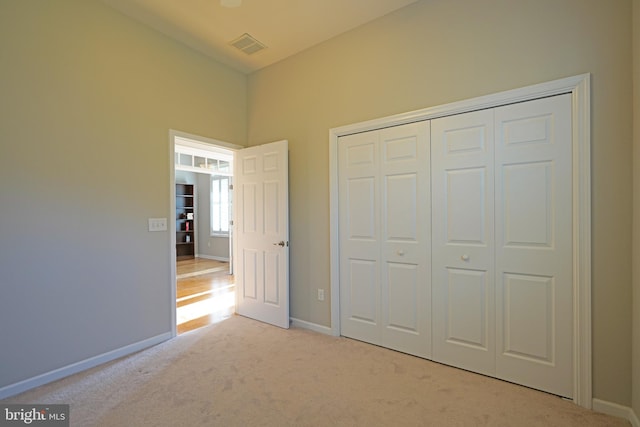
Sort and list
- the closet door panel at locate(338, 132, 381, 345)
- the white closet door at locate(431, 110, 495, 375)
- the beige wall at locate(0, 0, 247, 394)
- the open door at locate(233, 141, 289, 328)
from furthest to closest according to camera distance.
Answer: the open door at locate(233, 141, 289, 328)
the closet door panel at locate(338, 132, 381, 345)
the white closet door at locate(431, 110, 495, 375)
the beige wall at locate(0, 0, 247, 394)

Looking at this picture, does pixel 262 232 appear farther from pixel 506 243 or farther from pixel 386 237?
pixel 506 243

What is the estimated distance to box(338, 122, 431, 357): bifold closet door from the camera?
2.54 m

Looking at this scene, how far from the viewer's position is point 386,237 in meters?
2.74

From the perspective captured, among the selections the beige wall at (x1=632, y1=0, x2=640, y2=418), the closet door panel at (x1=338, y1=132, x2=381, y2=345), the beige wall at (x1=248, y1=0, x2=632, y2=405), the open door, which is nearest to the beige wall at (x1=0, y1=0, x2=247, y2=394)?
the open door

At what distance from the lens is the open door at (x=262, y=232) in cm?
329

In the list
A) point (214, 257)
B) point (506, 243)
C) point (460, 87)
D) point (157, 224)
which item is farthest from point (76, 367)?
point (214, 257)

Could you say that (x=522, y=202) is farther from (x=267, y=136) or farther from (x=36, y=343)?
(x=36, y=343)

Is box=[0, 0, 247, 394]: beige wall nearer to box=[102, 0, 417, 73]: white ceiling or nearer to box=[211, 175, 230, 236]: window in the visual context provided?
box=[102, 0, 417, 73]: white ceiling

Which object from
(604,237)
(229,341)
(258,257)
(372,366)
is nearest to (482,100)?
(604,237)

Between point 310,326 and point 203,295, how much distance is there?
86.2 inches

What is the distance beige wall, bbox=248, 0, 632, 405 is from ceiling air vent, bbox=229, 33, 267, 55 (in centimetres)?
35

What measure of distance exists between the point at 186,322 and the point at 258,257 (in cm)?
115

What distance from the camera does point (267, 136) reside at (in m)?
3.62

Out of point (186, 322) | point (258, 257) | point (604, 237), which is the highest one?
point (604, 237)
